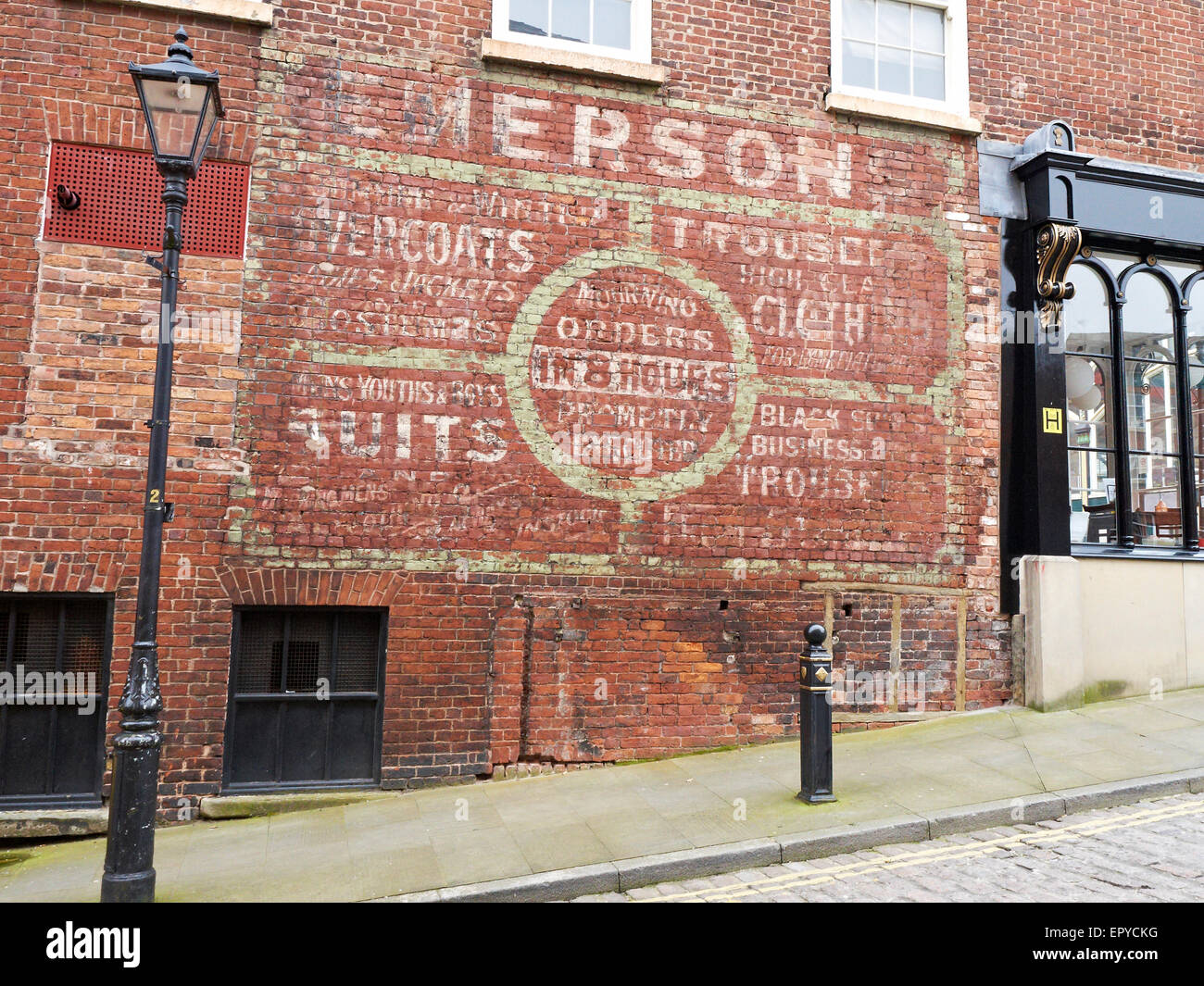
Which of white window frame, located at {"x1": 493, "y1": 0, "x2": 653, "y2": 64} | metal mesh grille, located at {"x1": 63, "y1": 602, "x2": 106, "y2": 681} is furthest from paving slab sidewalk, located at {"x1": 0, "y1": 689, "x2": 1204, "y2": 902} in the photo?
white window frame, located at {"x1": 493, "y1": 0, "x2": 653, "y2": 64}

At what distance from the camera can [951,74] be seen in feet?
29.0

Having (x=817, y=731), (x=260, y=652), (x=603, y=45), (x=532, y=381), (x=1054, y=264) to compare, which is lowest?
(x=817, y=731)

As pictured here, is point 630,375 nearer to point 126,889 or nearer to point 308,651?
point 308,651

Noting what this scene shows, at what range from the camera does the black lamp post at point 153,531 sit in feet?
15.5

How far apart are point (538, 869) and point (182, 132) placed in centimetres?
482

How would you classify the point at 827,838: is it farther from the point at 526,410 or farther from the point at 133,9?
the point at 133,9

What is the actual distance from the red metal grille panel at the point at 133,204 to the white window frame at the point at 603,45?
2.58 metres

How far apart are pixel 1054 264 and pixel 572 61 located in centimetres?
503

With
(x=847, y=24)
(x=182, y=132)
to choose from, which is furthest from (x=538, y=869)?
(x=847, y=24)

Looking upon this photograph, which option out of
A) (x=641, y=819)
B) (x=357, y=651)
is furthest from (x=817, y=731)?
(x=357, y=651)

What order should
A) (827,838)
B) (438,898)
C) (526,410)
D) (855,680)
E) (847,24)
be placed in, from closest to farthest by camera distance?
1. (438,898)
2. (827,838)
3. (526,410)
4. (855,680)
5. (847,24)

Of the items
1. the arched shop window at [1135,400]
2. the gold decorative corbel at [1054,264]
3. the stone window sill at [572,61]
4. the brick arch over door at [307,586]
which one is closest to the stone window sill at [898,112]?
the gold decorative corbel at [1054,264]

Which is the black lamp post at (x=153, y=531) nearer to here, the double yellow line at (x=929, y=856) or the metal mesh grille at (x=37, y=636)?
the metal mesh grille at (x=37, y=636)

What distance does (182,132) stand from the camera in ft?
16.9
